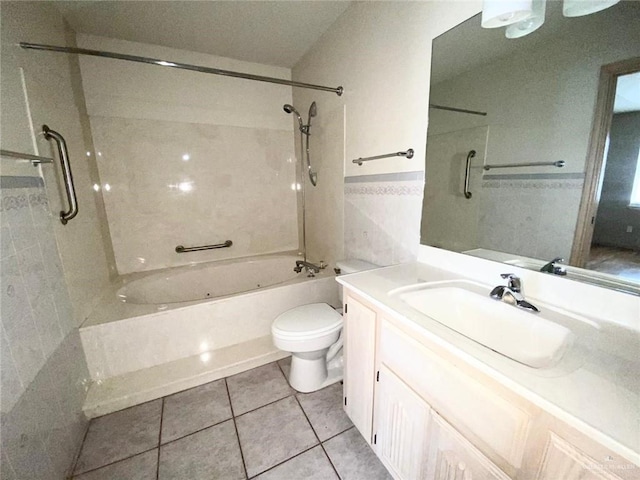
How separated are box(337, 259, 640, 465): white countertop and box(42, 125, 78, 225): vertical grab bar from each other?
1.72 meters

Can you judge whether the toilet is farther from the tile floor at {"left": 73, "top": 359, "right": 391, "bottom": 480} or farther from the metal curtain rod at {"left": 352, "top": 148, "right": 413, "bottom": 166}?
the metal curtain rod at {"left": 352, "top": 148, "right": 413, "bottom": 166}

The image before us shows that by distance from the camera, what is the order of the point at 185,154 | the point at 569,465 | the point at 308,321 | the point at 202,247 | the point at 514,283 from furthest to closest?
1. the point at 202,247
2. the point at 185,154
3. the point at 308,321
4. the point at 514,283
5. the point at 569,465

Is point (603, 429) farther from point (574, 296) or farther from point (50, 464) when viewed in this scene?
point (50, 464)

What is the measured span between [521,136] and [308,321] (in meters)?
1.31

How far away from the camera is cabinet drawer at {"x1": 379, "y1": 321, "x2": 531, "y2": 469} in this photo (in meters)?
0.57

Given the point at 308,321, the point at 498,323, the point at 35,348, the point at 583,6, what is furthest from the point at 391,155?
the point at 35,348

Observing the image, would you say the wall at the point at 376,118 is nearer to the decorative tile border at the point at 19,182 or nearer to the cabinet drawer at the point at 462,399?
the cabinet drawer at the point at 462,399

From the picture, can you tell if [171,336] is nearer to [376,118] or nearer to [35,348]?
[35,348]

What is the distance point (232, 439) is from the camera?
4.16 feet

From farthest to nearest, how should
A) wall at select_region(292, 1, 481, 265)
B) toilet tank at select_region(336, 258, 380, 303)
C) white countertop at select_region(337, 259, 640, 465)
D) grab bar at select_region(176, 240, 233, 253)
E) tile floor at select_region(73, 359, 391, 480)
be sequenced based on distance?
1. grab bar at select_region(176, 240, 233, 253)
2. toilet tank at select_region(336, 258, 380, 303)
3. wall at select_region(292, 1, 481, 265)
4. tile floor at select_region(73, 359, 391, 480)
5. white countertop at select_region(337, 259, 640, 465)

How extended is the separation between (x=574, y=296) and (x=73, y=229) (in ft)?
8.03

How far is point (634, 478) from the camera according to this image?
40 centimetres

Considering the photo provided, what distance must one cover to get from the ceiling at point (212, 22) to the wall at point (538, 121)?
1.18 metres

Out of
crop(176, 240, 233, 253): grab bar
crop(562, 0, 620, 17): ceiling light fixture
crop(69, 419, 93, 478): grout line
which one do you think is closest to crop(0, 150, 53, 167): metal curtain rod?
crop(176, 240, 233, 253): grab bar
